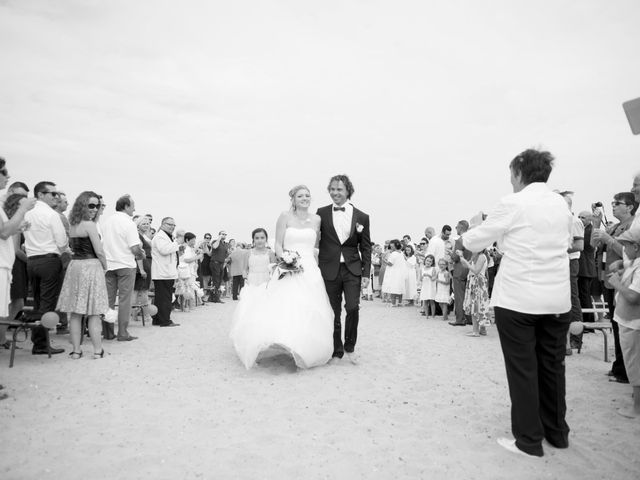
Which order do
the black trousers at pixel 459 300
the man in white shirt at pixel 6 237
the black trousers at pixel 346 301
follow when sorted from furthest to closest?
the black trousers at pixel 459 300
the black trousers at pixel 346 301
the man in white shirt at pixel 6 237

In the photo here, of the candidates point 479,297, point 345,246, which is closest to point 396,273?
point 479,297

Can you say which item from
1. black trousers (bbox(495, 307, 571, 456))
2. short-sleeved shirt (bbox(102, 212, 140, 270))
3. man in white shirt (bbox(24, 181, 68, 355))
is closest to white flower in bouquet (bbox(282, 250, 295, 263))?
black trousers (bbox(495, 307, 571, 456))

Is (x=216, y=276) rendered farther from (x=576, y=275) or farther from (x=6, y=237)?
(x=576, y=275)

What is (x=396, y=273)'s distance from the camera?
15617 mm

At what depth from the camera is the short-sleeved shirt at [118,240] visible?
294 inches

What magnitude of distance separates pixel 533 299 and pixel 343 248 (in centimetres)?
298

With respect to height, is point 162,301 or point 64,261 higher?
point 64,261

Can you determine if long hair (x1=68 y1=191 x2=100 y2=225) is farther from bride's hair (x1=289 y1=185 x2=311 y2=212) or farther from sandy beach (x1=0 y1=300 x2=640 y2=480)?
bride's hair (x1=289 y1=185 x2=311 y2=212)

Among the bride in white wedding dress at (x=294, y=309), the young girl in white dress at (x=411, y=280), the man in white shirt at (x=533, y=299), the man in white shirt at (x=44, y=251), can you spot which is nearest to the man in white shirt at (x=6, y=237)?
the man in white shirt at (x=44, y=251)

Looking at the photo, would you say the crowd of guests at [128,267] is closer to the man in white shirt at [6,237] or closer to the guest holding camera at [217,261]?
the man in white shirt at [6,237]

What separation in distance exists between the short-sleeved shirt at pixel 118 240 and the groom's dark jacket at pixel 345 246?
11.3 ft

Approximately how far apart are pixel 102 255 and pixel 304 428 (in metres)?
3.95

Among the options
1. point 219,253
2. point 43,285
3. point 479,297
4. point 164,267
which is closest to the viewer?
point 43,285

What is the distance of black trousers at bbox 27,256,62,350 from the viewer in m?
6.34
